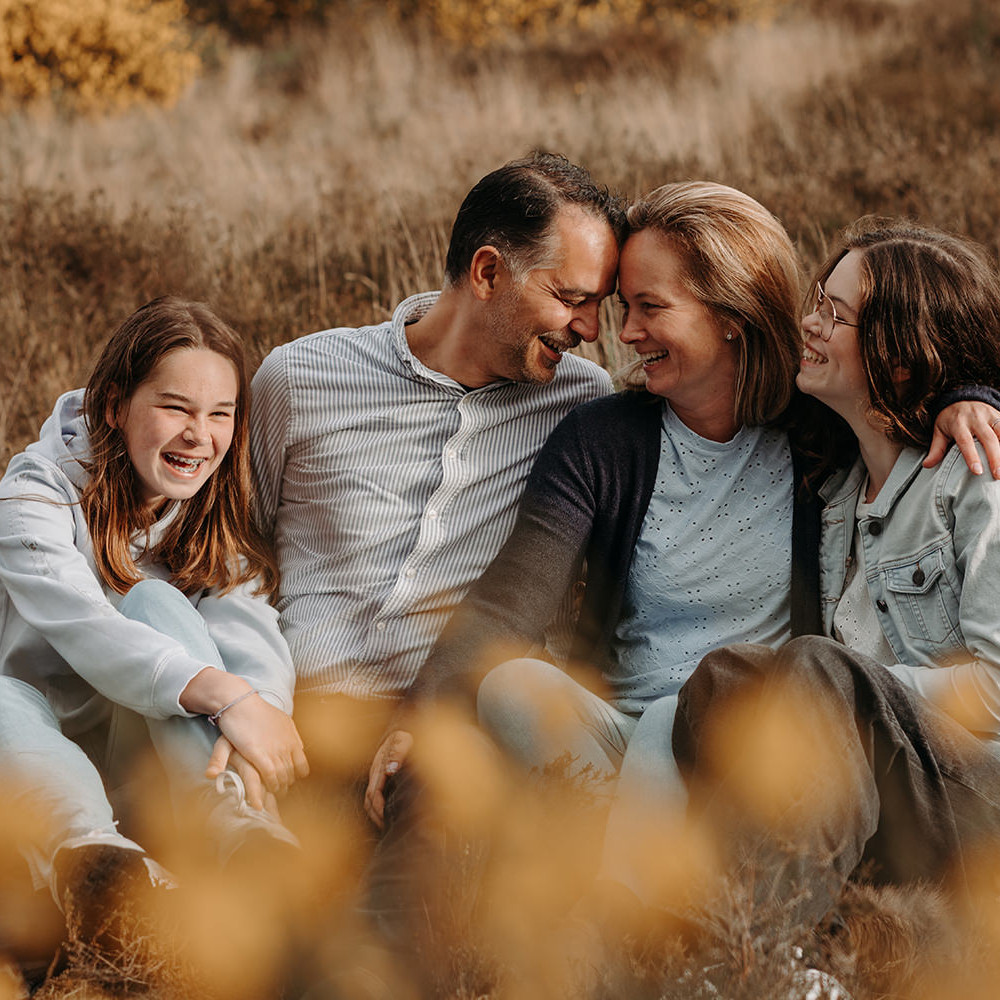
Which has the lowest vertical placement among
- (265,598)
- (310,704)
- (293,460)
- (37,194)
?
(310,704)

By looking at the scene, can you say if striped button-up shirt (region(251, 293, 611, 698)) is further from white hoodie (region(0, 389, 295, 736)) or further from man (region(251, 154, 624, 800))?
white hoodie (region(0, 389, 295, 736))

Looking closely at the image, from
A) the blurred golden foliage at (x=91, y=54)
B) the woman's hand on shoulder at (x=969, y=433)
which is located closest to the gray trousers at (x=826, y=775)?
the woman's hand on shoulder at (x=969, y=433)

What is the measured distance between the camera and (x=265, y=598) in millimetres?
2918

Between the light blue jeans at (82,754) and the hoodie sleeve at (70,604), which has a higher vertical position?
the hoodie sleeve at (70,604)

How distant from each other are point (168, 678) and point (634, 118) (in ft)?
22.8

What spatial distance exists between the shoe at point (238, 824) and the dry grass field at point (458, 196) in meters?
0.07

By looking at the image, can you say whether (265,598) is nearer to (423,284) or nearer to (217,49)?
(423,284)

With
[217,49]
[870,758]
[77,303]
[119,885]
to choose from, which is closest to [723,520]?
[870,758]

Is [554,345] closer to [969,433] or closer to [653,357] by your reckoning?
[653,357]

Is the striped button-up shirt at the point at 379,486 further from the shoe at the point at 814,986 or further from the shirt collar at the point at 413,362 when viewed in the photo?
the shoe at the point at 814,986

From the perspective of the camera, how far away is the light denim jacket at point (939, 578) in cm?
228

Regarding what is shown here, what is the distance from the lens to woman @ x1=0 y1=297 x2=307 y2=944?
234 centimetres

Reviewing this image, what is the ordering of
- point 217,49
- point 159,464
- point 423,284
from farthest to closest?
point 217,49 < point 423,284 < point 159,464

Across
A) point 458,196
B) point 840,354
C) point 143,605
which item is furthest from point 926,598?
point 458,196
